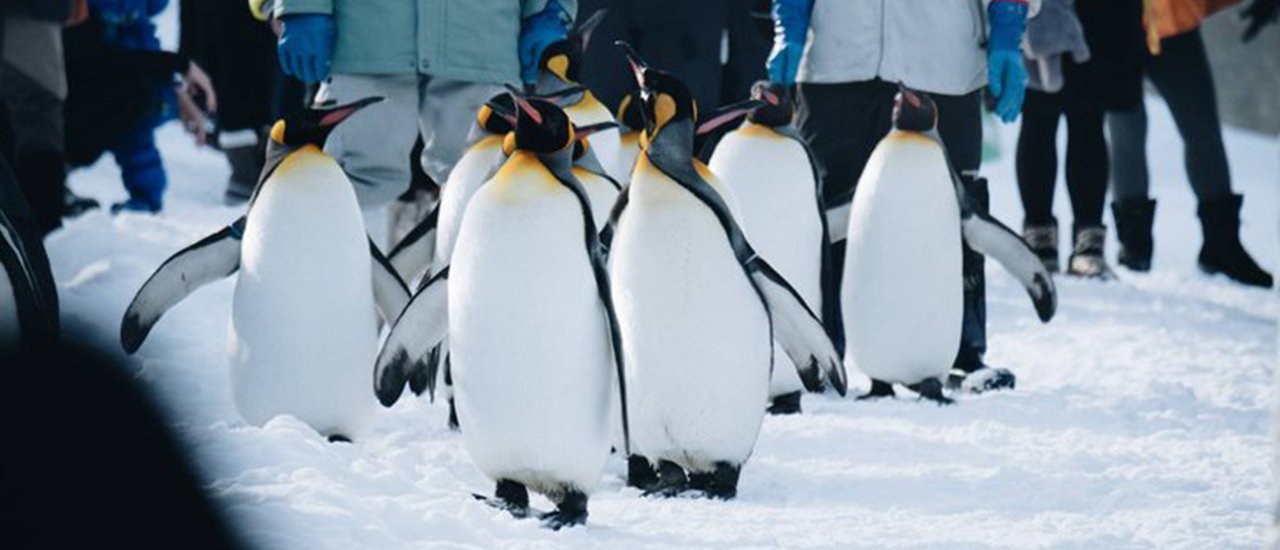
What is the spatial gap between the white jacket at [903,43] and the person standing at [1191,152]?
2771 millimetres

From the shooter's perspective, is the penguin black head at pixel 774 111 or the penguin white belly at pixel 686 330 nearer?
the penguin white belly at pixel 686 330

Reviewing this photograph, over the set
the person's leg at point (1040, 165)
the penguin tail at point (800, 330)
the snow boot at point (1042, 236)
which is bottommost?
the snow boot at point (1042, 236)

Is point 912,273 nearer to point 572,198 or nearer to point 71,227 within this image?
point 572,198

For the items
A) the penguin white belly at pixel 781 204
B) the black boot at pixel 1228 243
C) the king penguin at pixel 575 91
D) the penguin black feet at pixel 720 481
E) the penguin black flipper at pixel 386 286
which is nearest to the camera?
the penguin black feet at pixel 720 481

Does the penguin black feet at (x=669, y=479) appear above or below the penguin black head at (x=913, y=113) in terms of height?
below

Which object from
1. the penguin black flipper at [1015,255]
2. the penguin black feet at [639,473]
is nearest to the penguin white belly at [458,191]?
the penguin black feet at [639,473]

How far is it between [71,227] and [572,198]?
401 cm

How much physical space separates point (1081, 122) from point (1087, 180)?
229 millimetres

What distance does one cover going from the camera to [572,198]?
3.32 m

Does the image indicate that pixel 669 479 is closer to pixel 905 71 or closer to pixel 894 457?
pixel 894 457

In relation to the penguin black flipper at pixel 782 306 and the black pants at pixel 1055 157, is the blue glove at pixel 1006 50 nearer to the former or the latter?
the penguin black flipper at pixel 782 306

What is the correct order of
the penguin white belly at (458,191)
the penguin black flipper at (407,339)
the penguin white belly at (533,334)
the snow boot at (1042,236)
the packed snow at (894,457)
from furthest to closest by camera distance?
the snow boot at (1042,236) < the penguin white belly at (458,191) < the penguin black flipper at (407,339) < the penguin white belly at (533,334) < the packed snow at (894,457)

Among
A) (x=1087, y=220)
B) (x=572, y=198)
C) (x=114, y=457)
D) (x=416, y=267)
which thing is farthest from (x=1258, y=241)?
(x=114, y=457)

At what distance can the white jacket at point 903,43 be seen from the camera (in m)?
5.18
